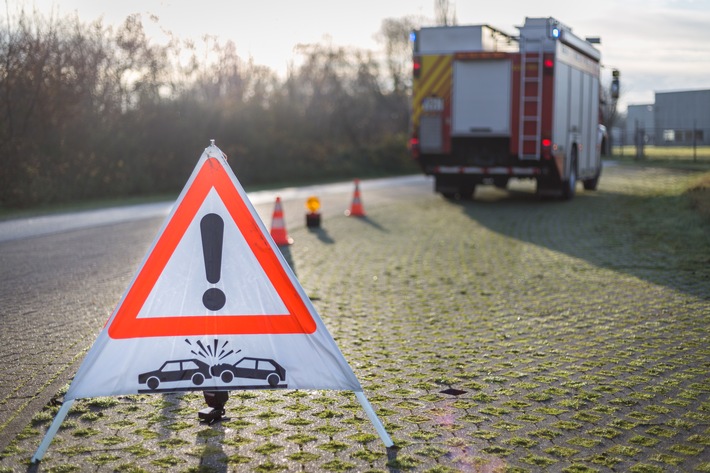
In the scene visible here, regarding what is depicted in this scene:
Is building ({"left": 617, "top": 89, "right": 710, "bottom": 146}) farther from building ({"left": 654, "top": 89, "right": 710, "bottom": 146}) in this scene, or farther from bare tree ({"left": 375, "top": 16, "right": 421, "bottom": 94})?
bare tree ({"left": 375, "top": 16, "right": 421, "bottom": 94})

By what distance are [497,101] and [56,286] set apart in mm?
12896

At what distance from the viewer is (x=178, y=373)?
4.53 meters

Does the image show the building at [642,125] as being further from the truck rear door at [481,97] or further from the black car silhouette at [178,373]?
the black car silhouette at [178,373]

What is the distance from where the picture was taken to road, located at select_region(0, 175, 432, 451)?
5.96 m

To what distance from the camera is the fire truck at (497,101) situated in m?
20.4

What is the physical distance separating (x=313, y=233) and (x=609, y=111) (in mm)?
62110

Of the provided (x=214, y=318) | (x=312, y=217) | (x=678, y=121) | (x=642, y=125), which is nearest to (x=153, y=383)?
(x=214, y=318)

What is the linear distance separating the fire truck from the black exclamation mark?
54.2ft

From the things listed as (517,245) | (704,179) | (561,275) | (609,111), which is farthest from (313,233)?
(609,111)

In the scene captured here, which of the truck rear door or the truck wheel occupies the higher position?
the truck rear door

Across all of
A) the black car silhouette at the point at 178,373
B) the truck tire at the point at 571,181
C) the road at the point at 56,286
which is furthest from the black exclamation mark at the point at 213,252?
the truck tire at the point at 571,181

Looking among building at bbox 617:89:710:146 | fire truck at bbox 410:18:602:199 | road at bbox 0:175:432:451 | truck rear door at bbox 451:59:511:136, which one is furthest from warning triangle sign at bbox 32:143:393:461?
building at bbox 617:89:710:146

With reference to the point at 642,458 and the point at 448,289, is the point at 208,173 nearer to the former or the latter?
the point at 642,458

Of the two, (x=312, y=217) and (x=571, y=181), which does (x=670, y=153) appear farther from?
(x=312, y=217)
